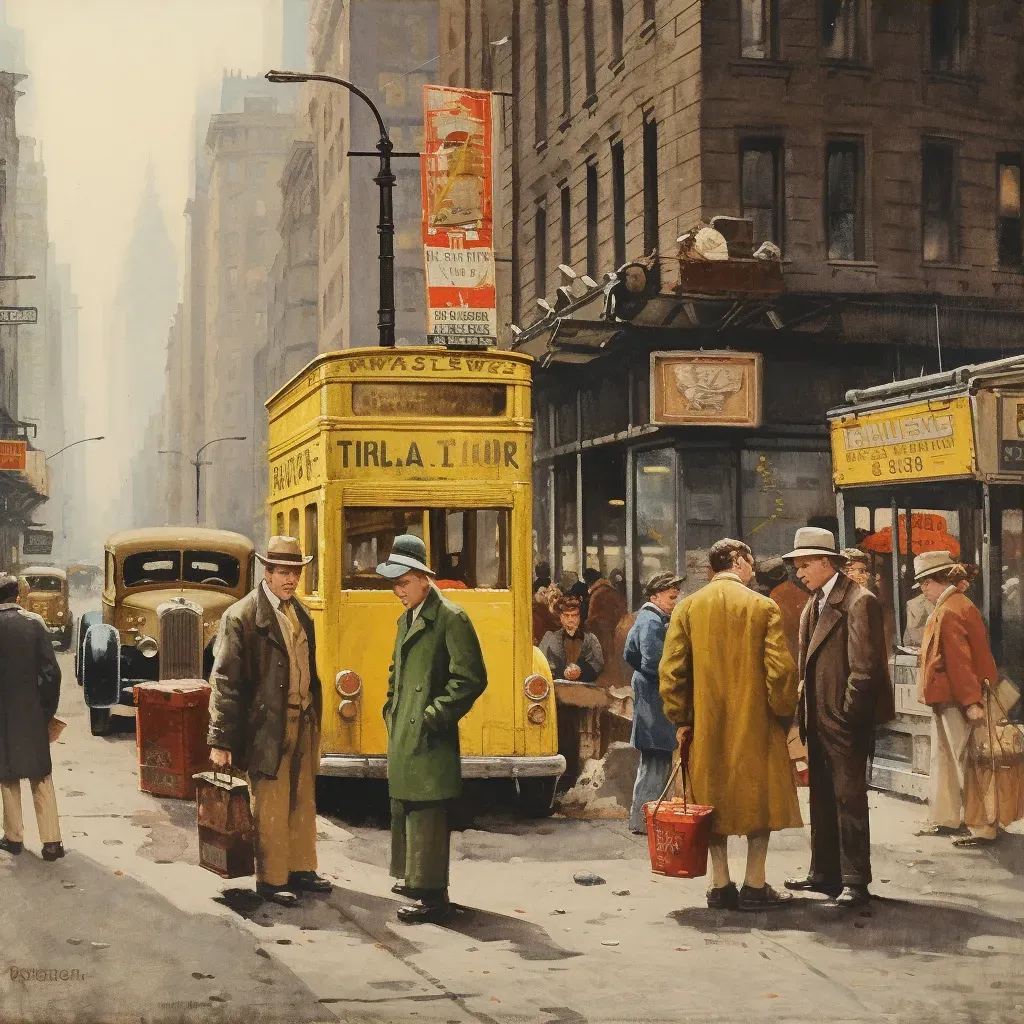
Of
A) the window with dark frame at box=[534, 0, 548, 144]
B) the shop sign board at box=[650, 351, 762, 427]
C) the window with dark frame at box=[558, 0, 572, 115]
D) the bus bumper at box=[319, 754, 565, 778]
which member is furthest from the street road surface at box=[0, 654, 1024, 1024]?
the window with dark frame at box=[534, 0, 548, 144]

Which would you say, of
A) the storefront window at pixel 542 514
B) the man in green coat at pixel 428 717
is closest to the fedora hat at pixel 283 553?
the man in green coat at pixel 428 717

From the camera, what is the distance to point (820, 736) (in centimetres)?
848

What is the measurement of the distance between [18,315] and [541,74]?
515 inches

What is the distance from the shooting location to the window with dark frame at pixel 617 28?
66.1 ft

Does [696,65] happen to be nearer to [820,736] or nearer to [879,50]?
[879,50]

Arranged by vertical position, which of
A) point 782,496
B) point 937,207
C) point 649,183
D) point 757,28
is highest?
point 757,28

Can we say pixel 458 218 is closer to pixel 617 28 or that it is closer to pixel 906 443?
pixel 906 443

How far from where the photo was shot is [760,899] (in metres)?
8.23

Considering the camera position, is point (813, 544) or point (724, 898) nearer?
point (724, 898)

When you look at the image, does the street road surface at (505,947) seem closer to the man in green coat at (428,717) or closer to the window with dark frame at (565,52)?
the man in green coat at (428,717)

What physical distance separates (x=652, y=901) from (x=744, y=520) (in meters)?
10.0

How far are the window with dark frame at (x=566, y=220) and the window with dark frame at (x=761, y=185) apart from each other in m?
5.16

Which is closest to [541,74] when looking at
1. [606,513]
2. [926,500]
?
[606,513]

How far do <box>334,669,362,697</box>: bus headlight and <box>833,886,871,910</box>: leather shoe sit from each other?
3665mm
